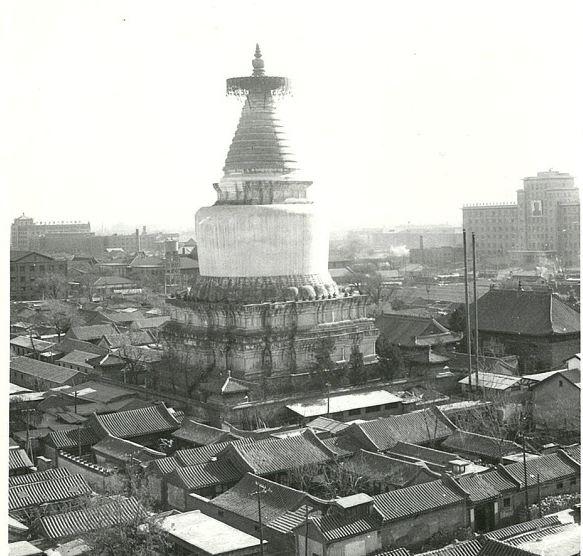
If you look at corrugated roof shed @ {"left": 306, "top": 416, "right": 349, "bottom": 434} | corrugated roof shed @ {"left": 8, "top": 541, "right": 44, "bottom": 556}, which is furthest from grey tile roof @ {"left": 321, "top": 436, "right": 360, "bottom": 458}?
corrugated roof shed @ {"left": 8, "top": 541, "right": 44, "bottom": 556}

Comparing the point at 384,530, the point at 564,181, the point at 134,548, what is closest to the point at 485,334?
the point at 384,530

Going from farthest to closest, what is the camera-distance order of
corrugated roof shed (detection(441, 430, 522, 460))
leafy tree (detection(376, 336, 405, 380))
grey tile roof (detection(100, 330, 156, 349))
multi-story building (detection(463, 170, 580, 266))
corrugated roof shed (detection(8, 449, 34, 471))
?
multi-story building (detection(463, 170, 580, 266)) → grey tile roof (detection(100, 330, 156, 349)) → leafy tree (detection(376, 336, 405, 380)) → corrugated roof shed (detection(8, 449, 34, 471)) → corrugated roof shed (detection(441, 430, 522, 460))

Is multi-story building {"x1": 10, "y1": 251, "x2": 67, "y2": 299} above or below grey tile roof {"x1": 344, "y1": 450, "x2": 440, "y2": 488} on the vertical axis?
above

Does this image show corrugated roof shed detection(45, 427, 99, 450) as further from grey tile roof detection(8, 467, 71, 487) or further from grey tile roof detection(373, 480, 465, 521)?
grey tile roof detection(373, 480, 465, 521)

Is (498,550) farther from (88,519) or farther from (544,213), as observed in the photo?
(544,213)

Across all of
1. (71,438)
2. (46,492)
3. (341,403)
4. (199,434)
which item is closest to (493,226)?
(341,403)

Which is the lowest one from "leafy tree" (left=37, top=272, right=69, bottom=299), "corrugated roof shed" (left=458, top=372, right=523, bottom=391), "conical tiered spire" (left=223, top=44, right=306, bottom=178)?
"corrugated roof shed" (left=458, top=372, right=523, bottom=391)
